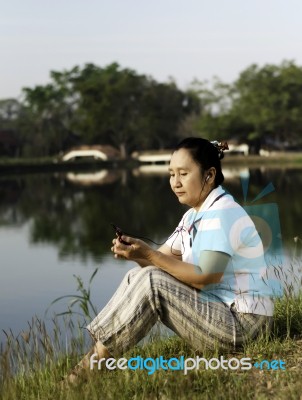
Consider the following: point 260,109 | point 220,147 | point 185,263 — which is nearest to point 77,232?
point 220,147

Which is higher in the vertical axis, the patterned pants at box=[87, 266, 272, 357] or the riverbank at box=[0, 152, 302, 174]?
the patterned pants at box=[87, 266, 272, 357]

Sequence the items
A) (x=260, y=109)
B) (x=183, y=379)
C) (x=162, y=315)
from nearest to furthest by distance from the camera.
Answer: (x=183, y=379)
(x=162, y=315)
(x=260, y=109)

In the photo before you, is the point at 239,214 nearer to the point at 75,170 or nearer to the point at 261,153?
the point at 75,170

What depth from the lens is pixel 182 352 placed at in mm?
2922

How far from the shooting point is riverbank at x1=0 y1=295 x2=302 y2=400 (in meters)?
2.38

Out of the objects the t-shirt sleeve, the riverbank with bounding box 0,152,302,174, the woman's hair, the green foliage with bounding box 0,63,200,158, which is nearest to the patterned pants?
the t-shirt sleeve

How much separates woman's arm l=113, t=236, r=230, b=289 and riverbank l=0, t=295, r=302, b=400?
315 mm

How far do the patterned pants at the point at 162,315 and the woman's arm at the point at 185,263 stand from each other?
0.12 feet

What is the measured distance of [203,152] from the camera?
2.62m

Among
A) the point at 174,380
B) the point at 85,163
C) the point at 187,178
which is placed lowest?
the point at 85,163

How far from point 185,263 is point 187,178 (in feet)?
1.05

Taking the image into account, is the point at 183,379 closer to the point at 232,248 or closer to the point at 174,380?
the point at 174,380

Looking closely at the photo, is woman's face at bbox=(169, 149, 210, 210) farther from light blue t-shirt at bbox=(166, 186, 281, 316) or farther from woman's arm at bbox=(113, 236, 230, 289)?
woman's arm at bbox=(113, 236, 230, 289)

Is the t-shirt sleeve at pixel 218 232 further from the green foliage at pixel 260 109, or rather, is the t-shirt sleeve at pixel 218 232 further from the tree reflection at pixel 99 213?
the green foliage at pixel 260 109
